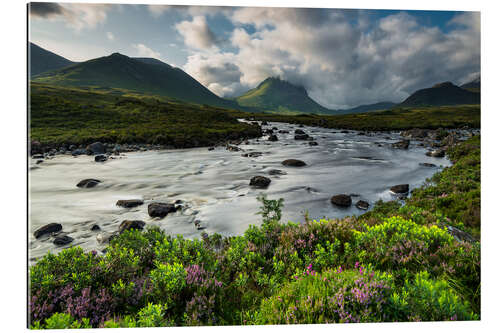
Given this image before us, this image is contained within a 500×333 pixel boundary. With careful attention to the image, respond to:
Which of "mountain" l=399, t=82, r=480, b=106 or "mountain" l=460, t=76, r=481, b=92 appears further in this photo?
"mountain" l=399, t=82, r=480, b=106

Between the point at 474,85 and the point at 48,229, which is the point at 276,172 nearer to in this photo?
the point at 474,85

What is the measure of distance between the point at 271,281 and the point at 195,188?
784 cm

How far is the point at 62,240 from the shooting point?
6.58 meters

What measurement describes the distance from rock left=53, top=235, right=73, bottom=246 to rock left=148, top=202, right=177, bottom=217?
2322mm

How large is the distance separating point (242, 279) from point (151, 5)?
6.66 m

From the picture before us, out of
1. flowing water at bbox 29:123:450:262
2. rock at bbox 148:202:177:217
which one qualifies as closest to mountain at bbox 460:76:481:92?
flowing water at bbox 29:123:450:262

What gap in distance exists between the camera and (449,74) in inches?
285

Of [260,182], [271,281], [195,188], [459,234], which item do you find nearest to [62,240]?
[195,188]

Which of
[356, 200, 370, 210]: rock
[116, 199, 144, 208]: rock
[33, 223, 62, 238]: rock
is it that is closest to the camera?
[33, 223, 62, 238]: rock

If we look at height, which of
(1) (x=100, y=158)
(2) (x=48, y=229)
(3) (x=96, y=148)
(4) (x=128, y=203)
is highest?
(3) (x=96, y=148)

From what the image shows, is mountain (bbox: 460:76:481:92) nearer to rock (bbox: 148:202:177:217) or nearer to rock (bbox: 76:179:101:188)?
rock (bbox: 148:202:177:217)

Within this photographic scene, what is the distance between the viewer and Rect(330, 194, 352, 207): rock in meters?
9.20
